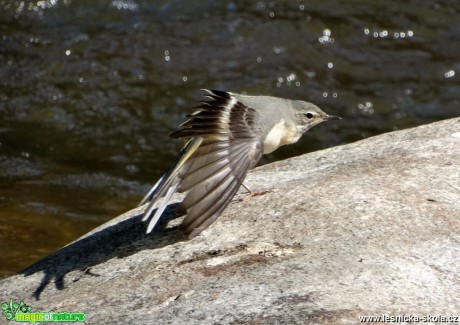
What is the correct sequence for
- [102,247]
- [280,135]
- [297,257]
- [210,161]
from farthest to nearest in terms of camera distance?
1. [280,135]
2. [102,247]
3. [210,161]
4. [297,257]

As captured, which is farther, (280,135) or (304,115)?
(304,115)

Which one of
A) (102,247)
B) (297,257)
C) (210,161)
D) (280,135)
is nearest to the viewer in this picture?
Result: (297,257)

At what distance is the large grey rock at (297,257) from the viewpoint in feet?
15.1

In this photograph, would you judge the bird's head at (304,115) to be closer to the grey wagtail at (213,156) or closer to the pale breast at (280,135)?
the pale breast at (280,135)

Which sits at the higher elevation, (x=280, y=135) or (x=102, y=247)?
(x=280, y=135)

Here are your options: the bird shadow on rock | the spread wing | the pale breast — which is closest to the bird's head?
the pale breast

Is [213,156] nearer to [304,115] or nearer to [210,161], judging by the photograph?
[210,161]

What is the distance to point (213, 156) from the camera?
5613 millimetres

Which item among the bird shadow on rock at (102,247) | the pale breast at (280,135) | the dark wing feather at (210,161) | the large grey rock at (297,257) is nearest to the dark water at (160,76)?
the bird shadow on rock at (102,247)

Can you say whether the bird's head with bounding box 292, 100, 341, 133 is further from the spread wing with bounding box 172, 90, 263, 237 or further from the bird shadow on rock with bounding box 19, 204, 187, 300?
the bird shadow on rock with bounding box 19, 204, 187, 300

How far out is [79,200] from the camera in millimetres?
9578

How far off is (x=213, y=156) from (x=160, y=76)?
6.63 metres

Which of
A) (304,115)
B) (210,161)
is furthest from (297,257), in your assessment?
(304,115)

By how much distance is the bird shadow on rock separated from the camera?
565 centimetres
